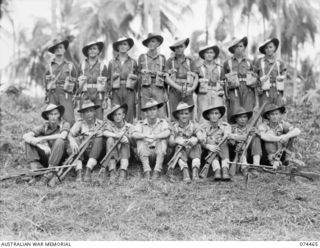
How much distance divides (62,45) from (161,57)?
1872mm

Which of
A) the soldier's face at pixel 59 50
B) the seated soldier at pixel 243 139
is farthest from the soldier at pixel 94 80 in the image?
the seated soldier at pixel 243 139

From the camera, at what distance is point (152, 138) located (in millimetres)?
8312

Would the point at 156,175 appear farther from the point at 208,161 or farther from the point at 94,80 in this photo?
the point at 94,80

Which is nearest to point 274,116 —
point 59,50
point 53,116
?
point 53,116

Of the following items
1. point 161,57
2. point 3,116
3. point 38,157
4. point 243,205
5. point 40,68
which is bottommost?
point 243,205

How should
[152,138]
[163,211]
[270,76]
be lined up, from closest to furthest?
[163,211]
[152,138]
[270,76]

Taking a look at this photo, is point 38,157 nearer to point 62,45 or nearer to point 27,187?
point 27,187

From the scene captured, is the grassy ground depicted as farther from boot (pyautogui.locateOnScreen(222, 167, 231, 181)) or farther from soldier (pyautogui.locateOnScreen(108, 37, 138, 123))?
soldier (pyautogui.locateOnScreen(108, 37, 138, 123))

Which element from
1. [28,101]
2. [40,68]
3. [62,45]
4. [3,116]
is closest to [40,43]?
[40,68]

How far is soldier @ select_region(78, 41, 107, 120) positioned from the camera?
905 centimetres

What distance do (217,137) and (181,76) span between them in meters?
1.39

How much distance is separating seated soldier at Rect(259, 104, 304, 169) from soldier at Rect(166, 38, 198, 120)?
1.38 m

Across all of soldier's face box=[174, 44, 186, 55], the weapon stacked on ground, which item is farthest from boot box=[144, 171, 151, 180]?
soldier's face box=[174, 44, 186, 55]

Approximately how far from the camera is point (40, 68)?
99.7 ft
